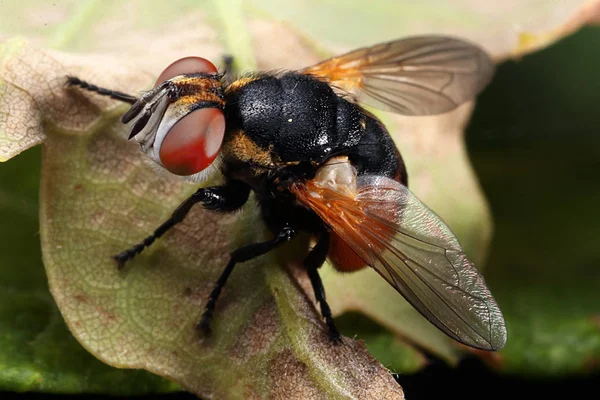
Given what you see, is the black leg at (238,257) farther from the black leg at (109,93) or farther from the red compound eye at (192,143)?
the black leg at (109,93)

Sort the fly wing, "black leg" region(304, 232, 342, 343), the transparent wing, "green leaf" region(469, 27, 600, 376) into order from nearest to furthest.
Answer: the fly wing, "black leg" region(304, 232, 342, 343), the transparent wing, "green leaf" region(469, 27, 600, 376)

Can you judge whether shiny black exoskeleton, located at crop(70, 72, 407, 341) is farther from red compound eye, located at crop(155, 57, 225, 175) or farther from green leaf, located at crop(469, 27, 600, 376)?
green leaf, located at crop(469, 27, 600, 376)

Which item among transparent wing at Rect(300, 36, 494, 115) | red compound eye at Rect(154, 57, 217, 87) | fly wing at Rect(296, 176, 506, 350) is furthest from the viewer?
transparent wing at Rect(300, 36, 494, 115)

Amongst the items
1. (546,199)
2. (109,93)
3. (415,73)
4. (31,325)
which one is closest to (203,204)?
(109,93)

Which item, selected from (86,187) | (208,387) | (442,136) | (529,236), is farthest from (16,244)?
(529,236)

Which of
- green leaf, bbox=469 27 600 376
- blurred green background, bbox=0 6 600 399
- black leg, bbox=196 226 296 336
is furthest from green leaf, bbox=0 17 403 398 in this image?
green leaf, bbox=469 27 600 376

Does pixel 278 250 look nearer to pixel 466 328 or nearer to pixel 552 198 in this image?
pixel 466 328
